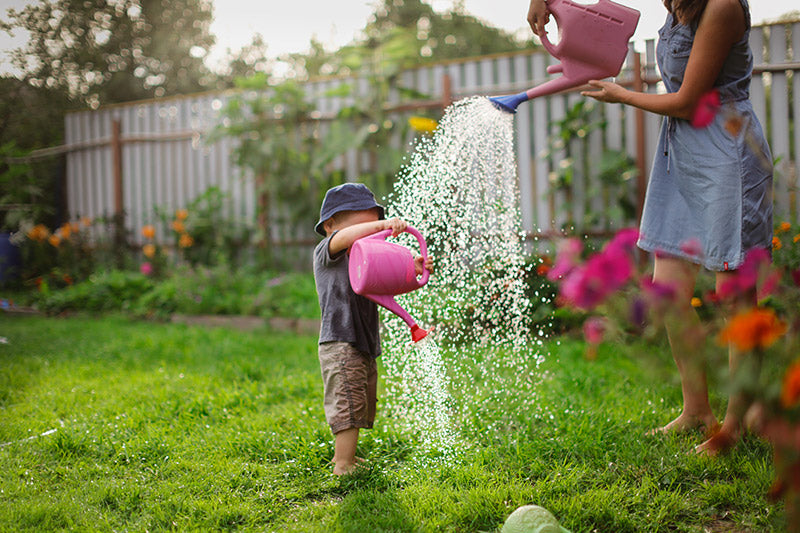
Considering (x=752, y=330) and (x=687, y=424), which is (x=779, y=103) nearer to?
(x=687, y=424)

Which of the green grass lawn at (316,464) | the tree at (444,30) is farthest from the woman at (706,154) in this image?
the tree at (444,30)

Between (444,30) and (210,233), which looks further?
(444,30)

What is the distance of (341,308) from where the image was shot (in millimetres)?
2020

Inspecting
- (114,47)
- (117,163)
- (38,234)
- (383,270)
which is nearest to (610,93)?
(383,270)

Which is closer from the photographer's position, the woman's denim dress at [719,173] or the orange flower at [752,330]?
the orange flower at [752,330]

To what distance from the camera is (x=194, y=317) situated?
16.0 ft

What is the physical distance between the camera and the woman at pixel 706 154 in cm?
178

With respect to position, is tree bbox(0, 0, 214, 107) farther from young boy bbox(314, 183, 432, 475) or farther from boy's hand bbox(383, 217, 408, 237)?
boy's hand bbox(383, 217, 408, 237)

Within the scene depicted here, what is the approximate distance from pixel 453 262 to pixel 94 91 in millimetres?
8571

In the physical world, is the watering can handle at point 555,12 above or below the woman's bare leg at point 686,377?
above

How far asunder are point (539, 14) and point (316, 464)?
1.65m

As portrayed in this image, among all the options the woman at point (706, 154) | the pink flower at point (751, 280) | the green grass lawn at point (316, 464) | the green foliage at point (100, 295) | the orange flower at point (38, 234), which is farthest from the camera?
the orange flower at point (38, 234)

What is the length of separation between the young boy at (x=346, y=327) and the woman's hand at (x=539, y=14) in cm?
80

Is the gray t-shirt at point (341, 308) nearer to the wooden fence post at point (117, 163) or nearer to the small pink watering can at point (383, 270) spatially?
the small pink watering can at point (383, 270)
